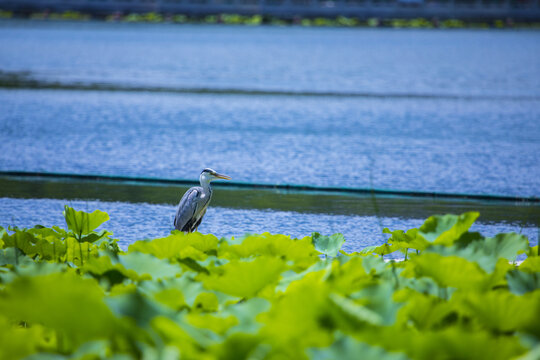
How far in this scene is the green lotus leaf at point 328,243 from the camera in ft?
7.88

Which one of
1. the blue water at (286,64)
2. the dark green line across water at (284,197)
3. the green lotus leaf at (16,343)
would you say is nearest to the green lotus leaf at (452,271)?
the green lotus leaf at (16,343)

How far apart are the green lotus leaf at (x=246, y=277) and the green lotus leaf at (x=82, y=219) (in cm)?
73

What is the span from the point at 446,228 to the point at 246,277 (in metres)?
0.64

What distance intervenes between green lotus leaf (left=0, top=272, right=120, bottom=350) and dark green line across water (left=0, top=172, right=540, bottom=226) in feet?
11.7

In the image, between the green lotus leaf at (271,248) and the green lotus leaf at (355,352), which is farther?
the green lotus leaf at (271,248)

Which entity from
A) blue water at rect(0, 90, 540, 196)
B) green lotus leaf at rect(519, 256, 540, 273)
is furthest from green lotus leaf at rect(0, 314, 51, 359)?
blue water at rect(0, 90, 540, 196)

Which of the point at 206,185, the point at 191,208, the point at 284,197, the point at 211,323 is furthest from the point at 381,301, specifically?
the point at 284,197

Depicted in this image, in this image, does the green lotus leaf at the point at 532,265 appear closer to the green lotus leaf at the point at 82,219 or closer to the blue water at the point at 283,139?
the green lotus leaf at the point at 82,219

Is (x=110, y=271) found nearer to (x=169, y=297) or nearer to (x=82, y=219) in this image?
(x=169, y=297)

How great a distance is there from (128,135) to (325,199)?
359 centimetres

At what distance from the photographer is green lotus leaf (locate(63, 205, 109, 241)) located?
95.3 inches

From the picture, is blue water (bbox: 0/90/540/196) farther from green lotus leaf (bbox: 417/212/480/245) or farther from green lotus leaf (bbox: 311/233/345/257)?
green lotus leaf (bbox: 417/212/480/245)

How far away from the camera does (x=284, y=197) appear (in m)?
5.30

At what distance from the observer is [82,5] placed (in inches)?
1845
